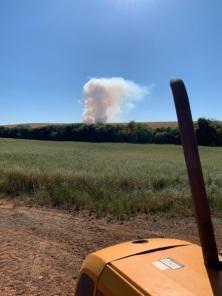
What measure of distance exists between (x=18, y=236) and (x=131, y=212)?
2.49m

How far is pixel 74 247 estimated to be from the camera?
5.61m

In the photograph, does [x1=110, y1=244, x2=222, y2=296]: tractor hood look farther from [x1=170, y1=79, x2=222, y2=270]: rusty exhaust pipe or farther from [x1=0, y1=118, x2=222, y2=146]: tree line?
[x1=0, y1=118, x2=222, y2=146]: tree line

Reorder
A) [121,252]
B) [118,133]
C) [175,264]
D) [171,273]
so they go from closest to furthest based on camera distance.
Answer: [171,273] → [175,264] → [121,252] → [118,133]

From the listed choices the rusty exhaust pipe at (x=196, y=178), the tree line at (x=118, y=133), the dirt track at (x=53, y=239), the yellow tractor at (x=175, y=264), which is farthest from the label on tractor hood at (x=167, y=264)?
the tree line at (x=118, y=133)

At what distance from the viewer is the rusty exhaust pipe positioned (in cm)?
165

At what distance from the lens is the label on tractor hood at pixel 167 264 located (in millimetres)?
1644

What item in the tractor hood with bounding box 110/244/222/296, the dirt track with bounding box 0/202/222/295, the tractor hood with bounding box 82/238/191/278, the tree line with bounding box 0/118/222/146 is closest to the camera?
the tractor hood with bounding box 110/244/222/296

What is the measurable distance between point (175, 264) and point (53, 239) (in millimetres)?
4565

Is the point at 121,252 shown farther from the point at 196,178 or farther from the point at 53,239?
the point at 53,239

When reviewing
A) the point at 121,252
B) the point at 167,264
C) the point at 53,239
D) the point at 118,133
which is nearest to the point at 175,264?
the point at 167,264

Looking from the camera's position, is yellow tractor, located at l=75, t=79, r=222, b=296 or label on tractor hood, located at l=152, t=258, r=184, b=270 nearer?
yellow tractor, located at l=75, t=79, r=222, b=296

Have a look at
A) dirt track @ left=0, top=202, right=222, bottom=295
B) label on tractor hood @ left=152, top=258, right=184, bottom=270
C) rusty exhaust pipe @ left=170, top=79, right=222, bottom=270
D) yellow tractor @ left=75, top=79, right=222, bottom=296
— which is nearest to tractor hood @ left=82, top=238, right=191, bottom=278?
yellow tractor @ left=75, top=79, right=222, bottom=296

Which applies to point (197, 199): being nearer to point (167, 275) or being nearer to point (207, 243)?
point (207, 243)

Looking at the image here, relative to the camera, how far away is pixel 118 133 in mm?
58969
